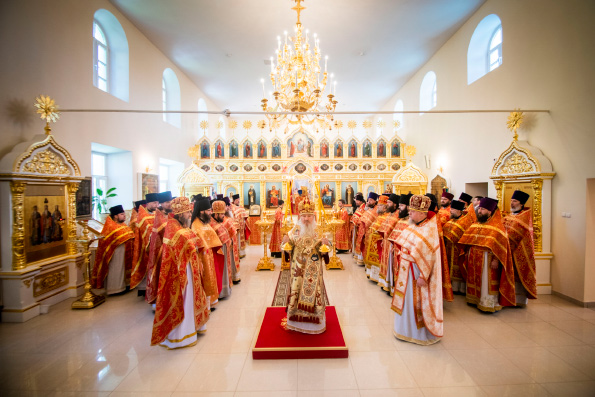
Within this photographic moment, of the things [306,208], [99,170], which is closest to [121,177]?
[99,170]

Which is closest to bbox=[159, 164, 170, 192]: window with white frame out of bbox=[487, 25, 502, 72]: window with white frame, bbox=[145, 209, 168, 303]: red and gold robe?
bbox=[145, 209, 168, 303]: red and gold robe

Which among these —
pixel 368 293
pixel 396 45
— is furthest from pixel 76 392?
pixel 396 45

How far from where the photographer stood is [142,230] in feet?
20.6

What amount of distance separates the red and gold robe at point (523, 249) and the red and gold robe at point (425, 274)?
256 centimetres

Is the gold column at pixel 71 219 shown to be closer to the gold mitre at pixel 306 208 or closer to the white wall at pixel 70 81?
the white wall at pixel 70 81

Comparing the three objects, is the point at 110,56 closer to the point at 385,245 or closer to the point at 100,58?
the point at 100,58

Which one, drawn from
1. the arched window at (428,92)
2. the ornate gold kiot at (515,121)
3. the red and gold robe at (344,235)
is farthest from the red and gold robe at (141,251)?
the arched window at (428,92)

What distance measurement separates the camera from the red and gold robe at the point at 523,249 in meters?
5.34

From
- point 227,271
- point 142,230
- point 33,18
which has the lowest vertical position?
point 227,271

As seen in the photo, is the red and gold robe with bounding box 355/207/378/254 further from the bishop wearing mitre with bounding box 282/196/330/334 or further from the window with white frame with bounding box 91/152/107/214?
the window with white frame with bounding box 91/152/107/214

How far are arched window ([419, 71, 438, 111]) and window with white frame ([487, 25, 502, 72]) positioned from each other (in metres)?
3.68

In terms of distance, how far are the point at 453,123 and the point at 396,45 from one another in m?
3.87

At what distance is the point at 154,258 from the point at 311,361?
10.2 ft

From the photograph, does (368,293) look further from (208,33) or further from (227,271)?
(208,33)
